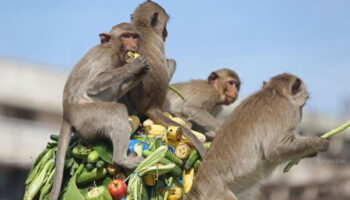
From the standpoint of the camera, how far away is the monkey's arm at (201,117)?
9.02 m

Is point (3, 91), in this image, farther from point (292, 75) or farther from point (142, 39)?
point (292, 75)

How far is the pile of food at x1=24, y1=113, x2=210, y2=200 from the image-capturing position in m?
5.76

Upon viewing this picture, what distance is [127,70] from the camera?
→ 6.46m

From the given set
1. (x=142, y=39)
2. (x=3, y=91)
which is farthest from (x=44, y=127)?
(x=142, y=39)

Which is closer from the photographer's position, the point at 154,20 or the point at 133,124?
the point at 133,124

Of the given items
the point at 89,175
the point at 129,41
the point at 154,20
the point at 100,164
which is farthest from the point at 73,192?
the point at 154,20

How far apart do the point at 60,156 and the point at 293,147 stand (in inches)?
98.9

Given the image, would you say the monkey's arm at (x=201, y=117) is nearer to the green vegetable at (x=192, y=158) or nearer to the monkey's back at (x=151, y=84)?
the monkey's back at (x=151, y=84)

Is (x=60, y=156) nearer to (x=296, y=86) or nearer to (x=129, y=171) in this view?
(x=129, y=171)

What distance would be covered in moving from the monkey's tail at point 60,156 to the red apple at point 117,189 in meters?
0.52

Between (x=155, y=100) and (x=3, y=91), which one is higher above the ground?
(x=155, y=100)

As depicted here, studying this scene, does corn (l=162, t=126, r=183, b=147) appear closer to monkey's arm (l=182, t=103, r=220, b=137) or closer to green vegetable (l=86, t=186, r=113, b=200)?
green vegetable (l=86, t=186, r=113, b=200)

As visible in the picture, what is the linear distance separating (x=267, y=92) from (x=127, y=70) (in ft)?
5.37

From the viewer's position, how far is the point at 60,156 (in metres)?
5.95
